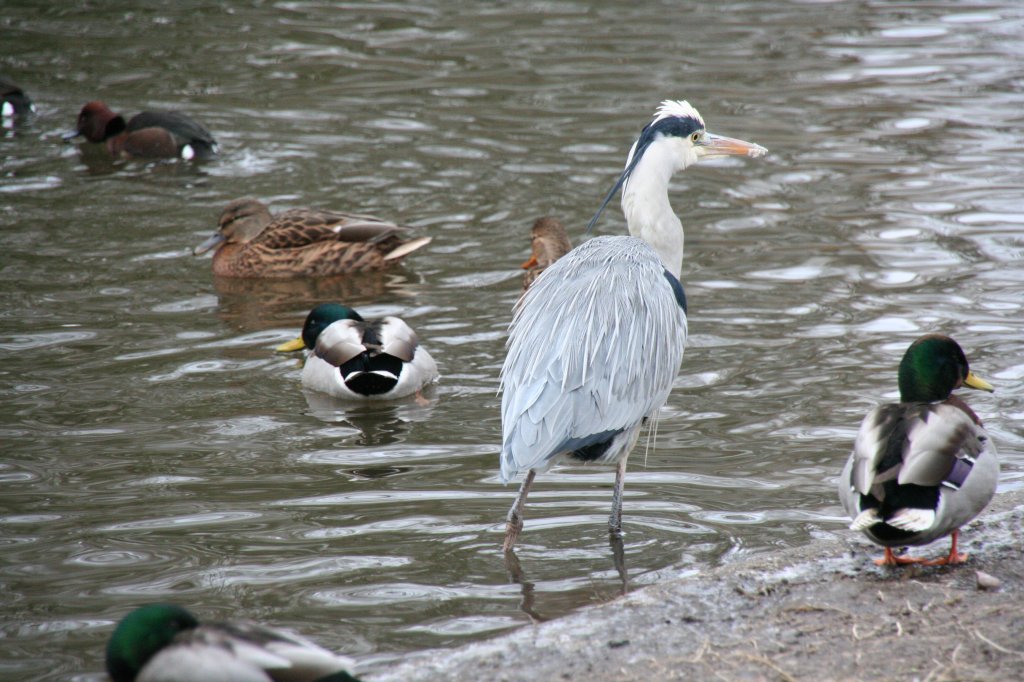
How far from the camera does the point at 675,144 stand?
7.41 meters

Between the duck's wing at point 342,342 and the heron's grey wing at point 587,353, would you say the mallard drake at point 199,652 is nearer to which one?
the heron's grey wing at point 587,353

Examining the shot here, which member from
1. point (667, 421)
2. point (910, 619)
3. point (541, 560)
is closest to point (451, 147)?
point (667, 421)

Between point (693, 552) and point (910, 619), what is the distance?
53.0 inches

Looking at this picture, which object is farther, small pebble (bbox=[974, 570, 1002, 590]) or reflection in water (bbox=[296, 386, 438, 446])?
reflection in water (bbox=[296, 386, 438, 446])

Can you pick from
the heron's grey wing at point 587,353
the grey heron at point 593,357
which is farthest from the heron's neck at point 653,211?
the heron's grey wing at point 587,353

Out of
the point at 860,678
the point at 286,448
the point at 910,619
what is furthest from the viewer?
the point at 286,448

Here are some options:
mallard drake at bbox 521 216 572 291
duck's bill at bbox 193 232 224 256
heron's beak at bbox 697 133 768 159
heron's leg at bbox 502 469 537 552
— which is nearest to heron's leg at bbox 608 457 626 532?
heron's leg at bbox 502 469 537 552

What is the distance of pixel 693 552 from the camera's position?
621 centimetres

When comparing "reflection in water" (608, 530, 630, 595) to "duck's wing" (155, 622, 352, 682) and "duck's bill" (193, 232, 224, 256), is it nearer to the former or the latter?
"duck's wing" (155, 622, 352, 682)

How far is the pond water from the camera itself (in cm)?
612

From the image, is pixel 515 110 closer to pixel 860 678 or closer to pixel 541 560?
pixel 541 560

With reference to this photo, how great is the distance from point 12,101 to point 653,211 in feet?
33.2

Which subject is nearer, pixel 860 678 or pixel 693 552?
pixel 860 678

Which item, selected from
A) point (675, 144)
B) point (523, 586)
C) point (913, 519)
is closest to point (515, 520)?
point (523, 586)
